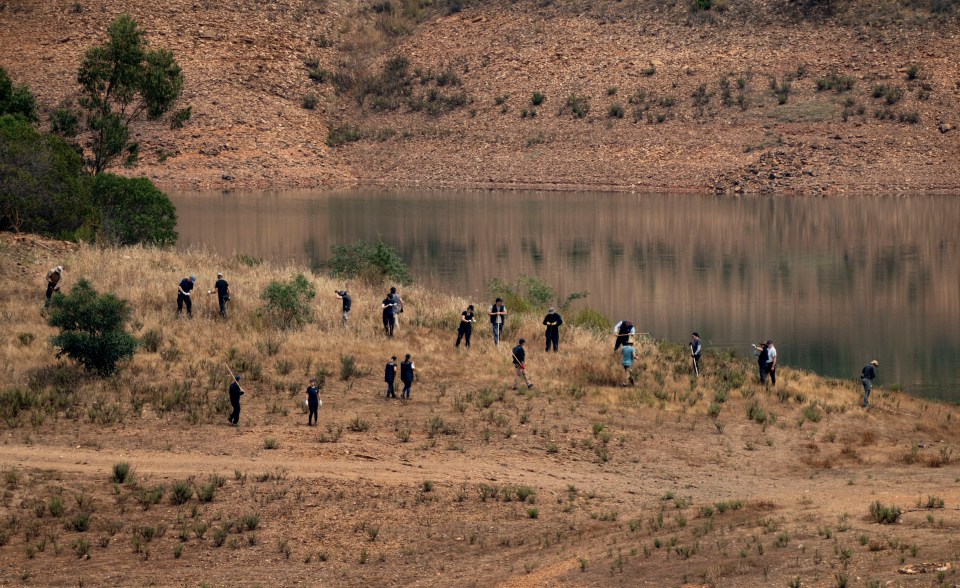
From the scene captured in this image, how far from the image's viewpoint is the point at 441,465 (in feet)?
66.7

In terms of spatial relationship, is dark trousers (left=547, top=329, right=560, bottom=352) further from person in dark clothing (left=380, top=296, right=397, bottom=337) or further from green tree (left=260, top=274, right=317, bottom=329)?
green tree (left=260, top=274, right=317, bottom=329)

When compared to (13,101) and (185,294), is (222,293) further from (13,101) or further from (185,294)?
(13,101)

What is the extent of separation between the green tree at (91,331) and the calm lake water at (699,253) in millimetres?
16780

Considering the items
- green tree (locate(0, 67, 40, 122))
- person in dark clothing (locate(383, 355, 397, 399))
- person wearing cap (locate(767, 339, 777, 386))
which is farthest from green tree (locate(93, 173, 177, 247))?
person wearing cap (locate(767, 339, 777, 386))

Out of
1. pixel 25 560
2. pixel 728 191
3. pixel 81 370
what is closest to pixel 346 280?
pixel 81 370

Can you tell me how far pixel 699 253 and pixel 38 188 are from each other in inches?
1100

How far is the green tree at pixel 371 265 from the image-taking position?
37969 mm

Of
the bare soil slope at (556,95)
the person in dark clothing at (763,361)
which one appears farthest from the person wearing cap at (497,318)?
the bare soil slope at (556,95)

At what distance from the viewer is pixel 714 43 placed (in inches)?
3346

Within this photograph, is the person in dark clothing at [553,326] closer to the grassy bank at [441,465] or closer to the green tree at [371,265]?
the grassy bank at [441,465]

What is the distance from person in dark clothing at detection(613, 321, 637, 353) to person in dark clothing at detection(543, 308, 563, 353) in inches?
54.9

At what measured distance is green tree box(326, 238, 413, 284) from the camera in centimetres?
3797

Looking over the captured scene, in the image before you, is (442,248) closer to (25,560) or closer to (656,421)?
(656,421)

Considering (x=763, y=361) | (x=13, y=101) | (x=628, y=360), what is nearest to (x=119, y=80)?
(x=13, y=101)
